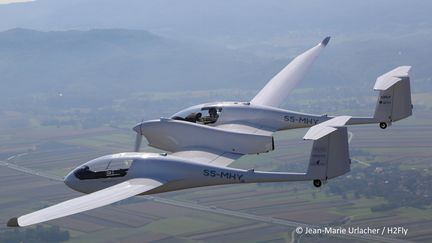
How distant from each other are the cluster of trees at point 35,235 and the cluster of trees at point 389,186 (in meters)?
47.7

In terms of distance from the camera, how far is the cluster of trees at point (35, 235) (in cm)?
9988

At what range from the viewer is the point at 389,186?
12481 cm

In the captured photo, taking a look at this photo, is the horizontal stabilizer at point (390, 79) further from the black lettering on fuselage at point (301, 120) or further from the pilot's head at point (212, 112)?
the pilot's head at point (212, 112)

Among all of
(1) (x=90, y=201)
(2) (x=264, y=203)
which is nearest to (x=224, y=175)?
(1) (x=90, y=201)

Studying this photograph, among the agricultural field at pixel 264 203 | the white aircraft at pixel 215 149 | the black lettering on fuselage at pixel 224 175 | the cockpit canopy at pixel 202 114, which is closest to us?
the white aircraft at pixel 215 149

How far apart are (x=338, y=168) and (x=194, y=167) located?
8711mm

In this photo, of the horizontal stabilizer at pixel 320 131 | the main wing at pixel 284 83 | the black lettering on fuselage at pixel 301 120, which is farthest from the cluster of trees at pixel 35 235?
the horizontal stabilizer at pixel 320 131

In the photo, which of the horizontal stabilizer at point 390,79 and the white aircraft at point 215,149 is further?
the horizontal stabilizer at point 390,79

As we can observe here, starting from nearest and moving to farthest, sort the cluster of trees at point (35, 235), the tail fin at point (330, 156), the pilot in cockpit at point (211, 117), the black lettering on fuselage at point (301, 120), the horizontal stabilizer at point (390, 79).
A: the tail fin at point (330, 156), the horizontal stabilizer at point (390, 79), the black lettering on fuselage at point (301, 120), the pilot in cockpit at point (211, 117), the cluster of trees at point (35, 235)

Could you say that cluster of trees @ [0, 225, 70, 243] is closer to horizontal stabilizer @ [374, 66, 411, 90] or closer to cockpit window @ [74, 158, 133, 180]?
cockpit window @ [74, 158, 133, 180]

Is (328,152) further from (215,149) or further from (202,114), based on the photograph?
(202,114)

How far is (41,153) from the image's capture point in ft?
618

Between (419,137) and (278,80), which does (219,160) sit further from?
(419,137)

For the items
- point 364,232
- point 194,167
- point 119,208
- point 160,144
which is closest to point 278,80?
point 160,144
